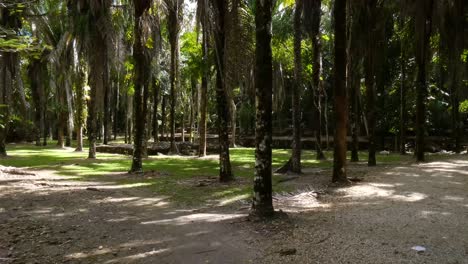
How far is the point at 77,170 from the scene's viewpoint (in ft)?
63.4

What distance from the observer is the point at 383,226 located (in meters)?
8.56

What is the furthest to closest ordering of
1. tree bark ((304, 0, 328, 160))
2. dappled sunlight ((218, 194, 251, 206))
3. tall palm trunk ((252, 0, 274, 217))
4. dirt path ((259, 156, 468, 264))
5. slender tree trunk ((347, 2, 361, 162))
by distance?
slender tree trunk ((347, 2, 361, 162)) → tree bark ((304, 0, 328, 160)) → dappled sunlight ((218, 194, 251, 206)) → tall palm trunk ((252, 0, 274, 217)) → dirt path ((259, 156, 468, 264))

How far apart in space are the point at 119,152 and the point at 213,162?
11.5 metres

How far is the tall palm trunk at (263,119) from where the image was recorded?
915cm

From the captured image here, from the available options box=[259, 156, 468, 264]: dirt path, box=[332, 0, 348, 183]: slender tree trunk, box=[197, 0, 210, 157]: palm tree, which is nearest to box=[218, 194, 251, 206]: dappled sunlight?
box=[259, 156, 468, 264]: dirt path

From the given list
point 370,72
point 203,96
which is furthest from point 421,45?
point 203,96

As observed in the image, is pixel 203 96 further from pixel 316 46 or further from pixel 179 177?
pixel 179 177

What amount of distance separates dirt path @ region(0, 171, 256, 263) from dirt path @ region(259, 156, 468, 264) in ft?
3.64

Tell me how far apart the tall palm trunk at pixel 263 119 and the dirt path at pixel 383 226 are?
0.82m

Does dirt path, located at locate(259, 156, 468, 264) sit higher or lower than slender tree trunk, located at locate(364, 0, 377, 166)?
lower

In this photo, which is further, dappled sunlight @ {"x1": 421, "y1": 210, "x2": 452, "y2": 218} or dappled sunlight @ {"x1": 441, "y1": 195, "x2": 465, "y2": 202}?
dappled sunlight @ {"x1": 441, "y1": 195, "x2": 465, "y2": 202}

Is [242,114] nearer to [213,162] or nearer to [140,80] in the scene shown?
[213,162]

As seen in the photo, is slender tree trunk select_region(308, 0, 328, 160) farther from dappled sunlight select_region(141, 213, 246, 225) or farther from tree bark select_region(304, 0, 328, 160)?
dappled sunlight select_region(141, 213, 246, 225)

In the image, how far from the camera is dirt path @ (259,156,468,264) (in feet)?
23.0
